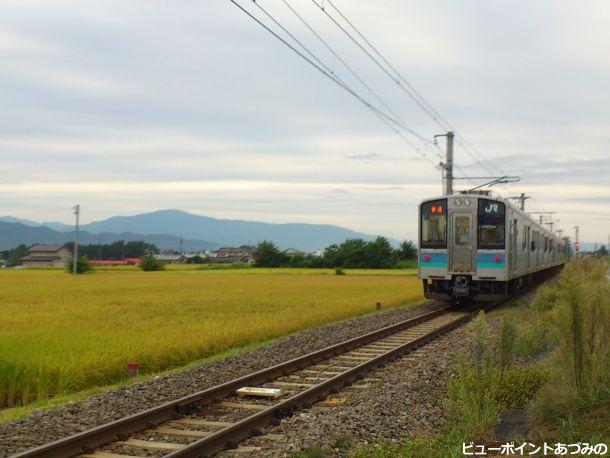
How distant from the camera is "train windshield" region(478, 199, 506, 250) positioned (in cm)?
1912

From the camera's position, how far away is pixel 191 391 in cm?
913

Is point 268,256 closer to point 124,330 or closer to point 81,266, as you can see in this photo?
point 81,266

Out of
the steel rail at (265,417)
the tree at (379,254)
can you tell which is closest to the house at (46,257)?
the tree at (379,254)

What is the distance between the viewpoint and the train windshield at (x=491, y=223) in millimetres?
19125

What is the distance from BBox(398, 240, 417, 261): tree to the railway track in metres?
81.1

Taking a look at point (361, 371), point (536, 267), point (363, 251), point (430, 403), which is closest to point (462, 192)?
point (536, 267)

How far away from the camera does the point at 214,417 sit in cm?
754

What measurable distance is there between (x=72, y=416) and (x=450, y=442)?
13.7 feet

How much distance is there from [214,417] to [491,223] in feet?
44.3

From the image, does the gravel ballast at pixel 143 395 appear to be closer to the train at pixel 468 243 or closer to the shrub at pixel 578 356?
the shrub at pixel 578 356

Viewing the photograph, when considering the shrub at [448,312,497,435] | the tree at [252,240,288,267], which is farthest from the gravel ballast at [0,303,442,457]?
the tree at [252,240,288,267]

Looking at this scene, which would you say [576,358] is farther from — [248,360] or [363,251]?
[363,251]

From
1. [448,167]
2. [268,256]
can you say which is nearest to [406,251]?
[268,256]

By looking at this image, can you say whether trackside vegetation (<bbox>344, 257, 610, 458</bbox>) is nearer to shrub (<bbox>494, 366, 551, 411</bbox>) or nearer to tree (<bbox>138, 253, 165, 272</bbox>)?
shrub (<bbox>494, 366, 551, 411</bbox>)
